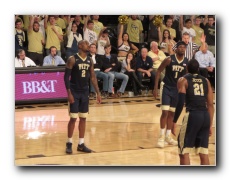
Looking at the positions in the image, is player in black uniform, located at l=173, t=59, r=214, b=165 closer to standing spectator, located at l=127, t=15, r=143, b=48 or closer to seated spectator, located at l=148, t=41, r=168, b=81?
seated spectator, located at l=148, t=41, r=168, b=81

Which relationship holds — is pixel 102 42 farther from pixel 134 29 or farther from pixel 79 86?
pixel 79 86

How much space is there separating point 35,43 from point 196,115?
2601 millimetres

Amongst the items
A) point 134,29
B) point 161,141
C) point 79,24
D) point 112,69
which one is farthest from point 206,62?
point 79,24

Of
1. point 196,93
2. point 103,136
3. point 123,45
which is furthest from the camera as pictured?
point 123,45

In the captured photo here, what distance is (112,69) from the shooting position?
9.84 m

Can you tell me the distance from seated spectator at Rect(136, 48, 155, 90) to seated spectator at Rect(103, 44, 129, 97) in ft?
0.70

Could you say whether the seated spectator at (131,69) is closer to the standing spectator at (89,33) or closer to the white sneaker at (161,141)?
the standing spectator at (89,33)

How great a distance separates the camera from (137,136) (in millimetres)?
9773

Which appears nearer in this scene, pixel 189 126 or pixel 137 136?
pixel 189 126

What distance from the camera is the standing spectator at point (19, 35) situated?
9.27 m

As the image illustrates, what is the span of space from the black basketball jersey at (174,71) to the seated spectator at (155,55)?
10 cm
